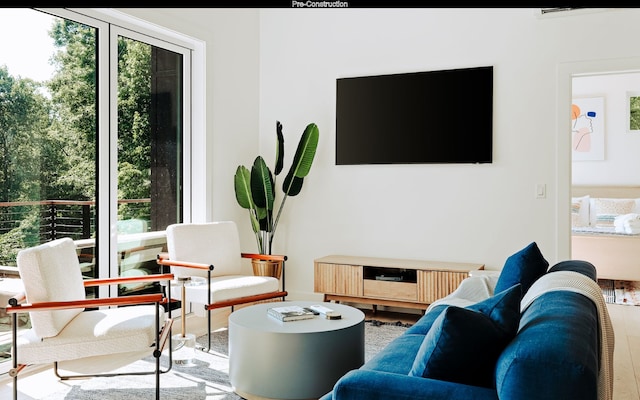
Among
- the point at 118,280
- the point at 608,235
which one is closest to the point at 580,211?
the point at 608,235

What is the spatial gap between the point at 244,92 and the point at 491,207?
2442 mm

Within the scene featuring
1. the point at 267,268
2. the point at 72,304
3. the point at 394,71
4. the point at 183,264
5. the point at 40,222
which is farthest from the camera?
the point at 394,71

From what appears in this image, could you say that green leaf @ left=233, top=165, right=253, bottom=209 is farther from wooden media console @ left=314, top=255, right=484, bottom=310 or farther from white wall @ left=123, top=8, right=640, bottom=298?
wooden media console @ left=314, top=255, right=484, bottom=310

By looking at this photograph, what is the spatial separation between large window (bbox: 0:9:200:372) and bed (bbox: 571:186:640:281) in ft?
14.1

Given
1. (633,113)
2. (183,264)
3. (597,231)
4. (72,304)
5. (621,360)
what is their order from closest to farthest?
(72,304) → (621,360) → (183,264) → (597,231) → (633,113)

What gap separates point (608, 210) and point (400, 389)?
6.11 m

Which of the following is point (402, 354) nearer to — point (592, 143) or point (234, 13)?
point (234, 13)

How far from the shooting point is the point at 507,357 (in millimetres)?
1437

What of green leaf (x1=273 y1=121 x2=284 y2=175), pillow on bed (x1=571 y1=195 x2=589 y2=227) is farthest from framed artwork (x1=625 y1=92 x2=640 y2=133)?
green leaf (x1=273 y1=121 x2=284 y2=175)

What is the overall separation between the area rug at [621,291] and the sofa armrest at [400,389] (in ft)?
14.6

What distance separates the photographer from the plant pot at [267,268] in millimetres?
4801

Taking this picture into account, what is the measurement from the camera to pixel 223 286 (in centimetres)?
374

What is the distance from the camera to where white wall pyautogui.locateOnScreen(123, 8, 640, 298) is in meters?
4.39

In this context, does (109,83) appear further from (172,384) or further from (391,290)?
(391,290)
